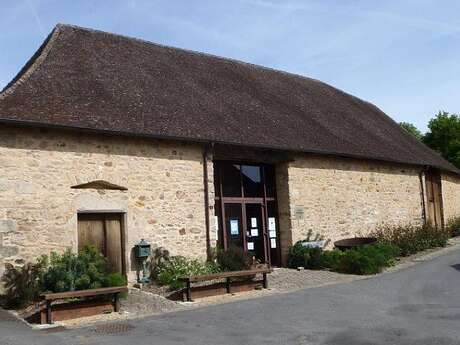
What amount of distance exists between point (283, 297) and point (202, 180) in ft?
11.9

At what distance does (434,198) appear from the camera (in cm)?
2134

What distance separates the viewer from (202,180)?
12484mm

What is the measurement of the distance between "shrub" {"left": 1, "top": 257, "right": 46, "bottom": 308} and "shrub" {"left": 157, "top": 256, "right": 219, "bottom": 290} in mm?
2474

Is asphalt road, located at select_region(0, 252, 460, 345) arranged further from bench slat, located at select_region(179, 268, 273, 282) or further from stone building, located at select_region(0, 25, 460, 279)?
stone building, located at select_region(0, 25, 460, 279)

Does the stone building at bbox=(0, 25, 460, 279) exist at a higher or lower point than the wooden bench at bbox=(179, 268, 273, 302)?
higher

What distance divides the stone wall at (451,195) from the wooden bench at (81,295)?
16803 mm

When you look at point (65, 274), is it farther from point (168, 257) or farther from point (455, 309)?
point (455, 309)

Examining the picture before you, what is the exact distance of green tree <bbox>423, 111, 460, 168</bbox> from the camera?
3484 centimetres

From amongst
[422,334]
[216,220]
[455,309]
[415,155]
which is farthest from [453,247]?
[422,334]

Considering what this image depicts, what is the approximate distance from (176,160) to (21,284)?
4.21m

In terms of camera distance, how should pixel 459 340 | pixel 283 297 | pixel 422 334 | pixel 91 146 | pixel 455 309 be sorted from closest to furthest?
pixel 459 340
pixel 422 334
pixel 455 309
pixel 283 297
pixel 91 146

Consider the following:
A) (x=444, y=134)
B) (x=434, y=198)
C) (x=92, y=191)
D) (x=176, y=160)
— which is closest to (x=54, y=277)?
(x=92, y=191)

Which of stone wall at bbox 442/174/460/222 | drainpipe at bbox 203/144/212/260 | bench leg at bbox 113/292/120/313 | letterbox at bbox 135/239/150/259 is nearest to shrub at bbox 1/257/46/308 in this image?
bench leg at bbox 113/292/120/313

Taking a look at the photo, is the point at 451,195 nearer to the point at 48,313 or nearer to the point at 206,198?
the point at 206,198
